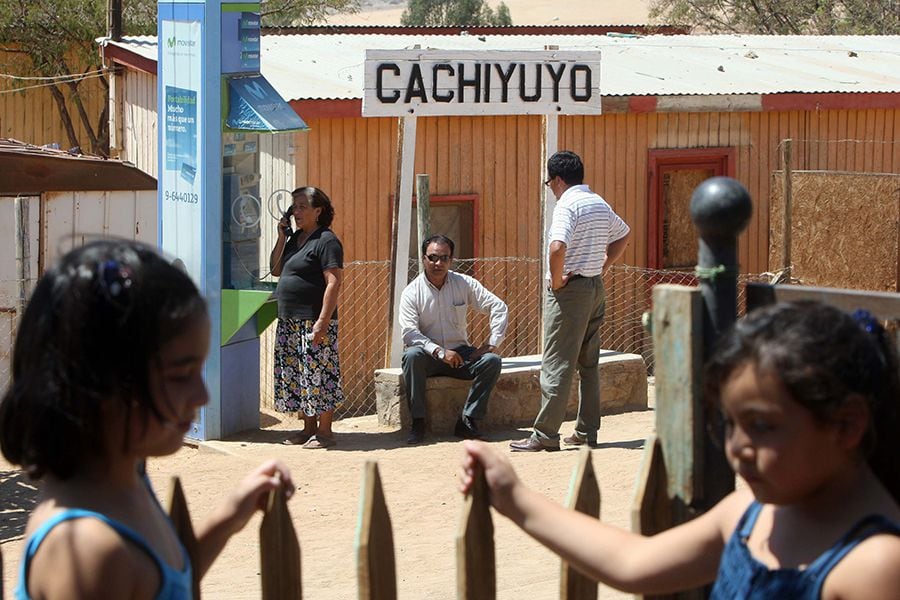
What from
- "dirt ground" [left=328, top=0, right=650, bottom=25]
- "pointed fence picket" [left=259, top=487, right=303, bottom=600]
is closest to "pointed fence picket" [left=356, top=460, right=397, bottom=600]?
"pointed fence picket" [left=259, top=487, right=303, bottom=600]

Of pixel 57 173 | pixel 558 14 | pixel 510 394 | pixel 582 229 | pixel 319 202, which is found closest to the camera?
pixel 582 229

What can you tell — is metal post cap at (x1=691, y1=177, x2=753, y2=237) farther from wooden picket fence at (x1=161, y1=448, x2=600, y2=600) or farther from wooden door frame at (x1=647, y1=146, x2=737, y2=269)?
wooden door frame at (x1=647, y1=146, x2=737, y2=269)

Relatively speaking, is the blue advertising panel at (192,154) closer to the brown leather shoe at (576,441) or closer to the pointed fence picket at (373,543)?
the brown leather shoe at (576,441)

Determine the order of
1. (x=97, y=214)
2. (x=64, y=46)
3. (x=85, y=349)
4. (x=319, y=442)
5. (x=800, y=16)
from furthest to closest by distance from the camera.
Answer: (x=800, y=16), (x=64, y=46), (x=97, y=214), (x=319, y=442), (x=85, y=349)

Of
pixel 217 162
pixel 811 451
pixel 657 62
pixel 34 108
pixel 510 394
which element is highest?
pixel 34 108

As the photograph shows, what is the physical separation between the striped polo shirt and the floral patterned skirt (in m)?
1.68

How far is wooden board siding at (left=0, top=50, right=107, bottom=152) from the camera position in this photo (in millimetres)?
19500

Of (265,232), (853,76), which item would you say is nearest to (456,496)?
(265,232)

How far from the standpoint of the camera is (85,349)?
5.92ft

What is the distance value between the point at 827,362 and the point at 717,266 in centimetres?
53

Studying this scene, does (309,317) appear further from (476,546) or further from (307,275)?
(476,546)

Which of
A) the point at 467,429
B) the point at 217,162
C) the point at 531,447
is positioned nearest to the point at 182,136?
the point at 217,162

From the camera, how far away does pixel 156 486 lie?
25.0 ft

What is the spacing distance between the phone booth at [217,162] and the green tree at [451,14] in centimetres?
3270
